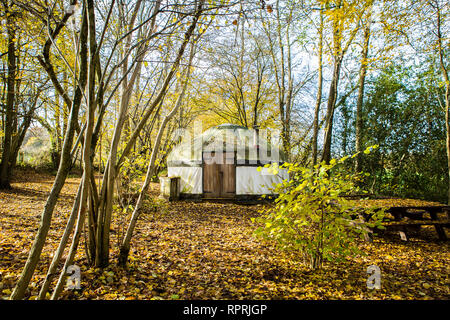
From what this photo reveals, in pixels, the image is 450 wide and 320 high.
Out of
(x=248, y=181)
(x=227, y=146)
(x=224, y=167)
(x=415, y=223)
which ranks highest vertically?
(x=227, y=146)

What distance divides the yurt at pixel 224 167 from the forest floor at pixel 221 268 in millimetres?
3696

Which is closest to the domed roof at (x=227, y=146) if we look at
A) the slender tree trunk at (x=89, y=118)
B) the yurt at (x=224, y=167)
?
the yurt at (x=224, y=167)

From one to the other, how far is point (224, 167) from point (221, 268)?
5.83m

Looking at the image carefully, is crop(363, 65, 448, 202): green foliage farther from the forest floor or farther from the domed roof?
the forest floor

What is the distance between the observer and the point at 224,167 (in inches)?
335

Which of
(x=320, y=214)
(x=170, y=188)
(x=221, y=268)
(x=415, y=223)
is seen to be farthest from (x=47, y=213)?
(x=170, y=188)

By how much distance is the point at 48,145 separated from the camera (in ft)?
46.1

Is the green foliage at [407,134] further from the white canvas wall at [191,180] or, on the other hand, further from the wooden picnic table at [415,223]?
the white canvas wall at [191,180]

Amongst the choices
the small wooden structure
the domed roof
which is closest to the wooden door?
the domed roof

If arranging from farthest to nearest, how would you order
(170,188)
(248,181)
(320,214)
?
(248,181) → (170,188) → (320,214)

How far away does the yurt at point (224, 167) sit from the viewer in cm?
833

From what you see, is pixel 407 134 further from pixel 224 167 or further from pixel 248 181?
pixel 224 167

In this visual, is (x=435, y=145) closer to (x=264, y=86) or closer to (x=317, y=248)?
(x=264, y=86)
